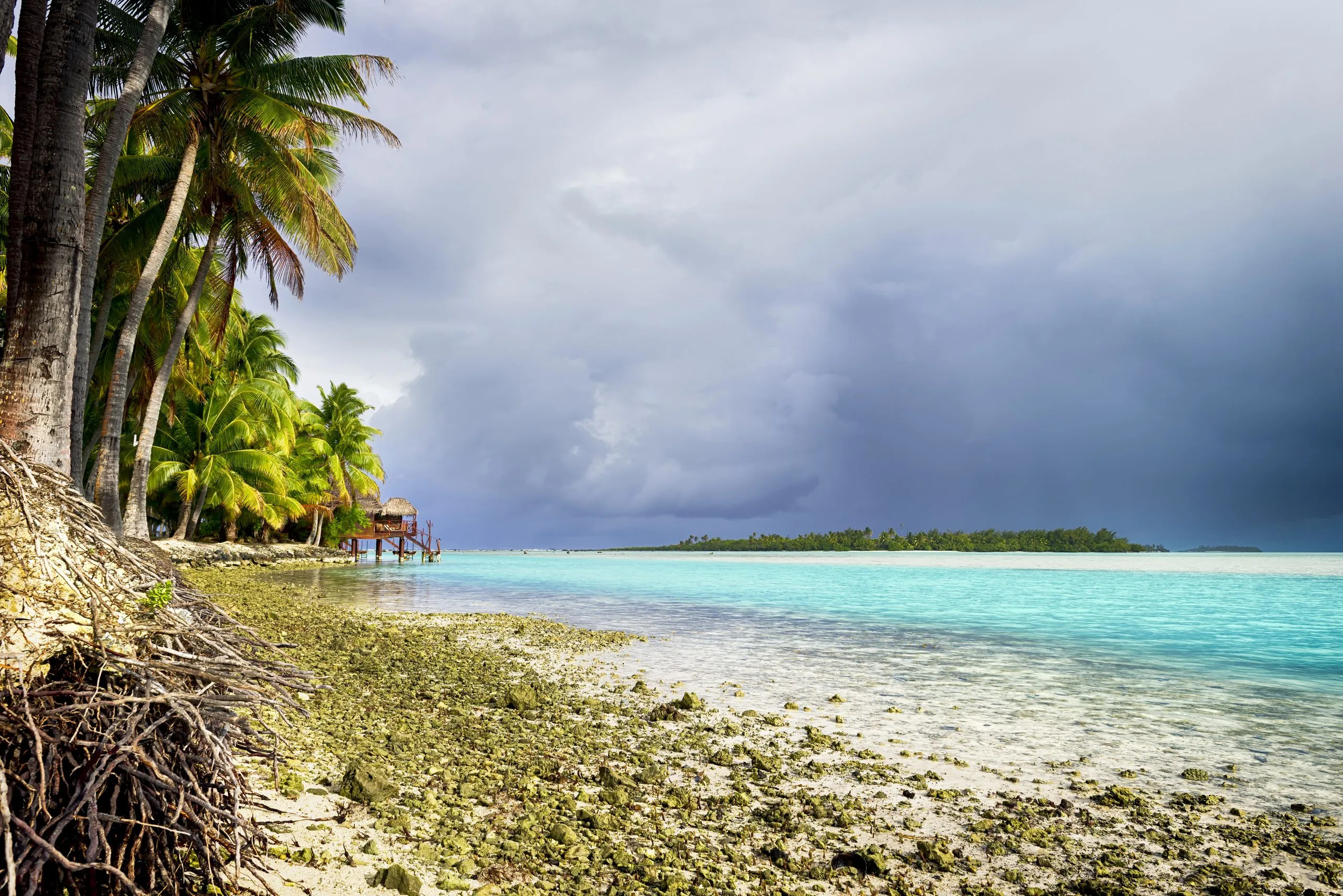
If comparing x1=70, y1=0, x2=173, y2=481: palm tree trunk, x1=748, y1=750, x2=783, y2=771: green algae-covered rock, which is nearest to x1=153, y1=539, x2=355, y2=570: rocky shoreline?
x1=70, y1=0, x2=173, y2=481: palm tree trunk

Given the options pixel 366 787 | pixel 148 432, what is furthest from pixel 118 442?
pixel 366 787

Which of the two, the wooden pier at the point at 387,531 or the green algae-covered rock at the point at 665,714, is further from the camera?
the wooden pier at the point at 387,531

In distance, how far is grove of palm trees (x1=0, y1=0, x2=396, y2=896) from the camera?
232 cm

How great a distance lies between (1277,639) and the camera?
14.6 meters

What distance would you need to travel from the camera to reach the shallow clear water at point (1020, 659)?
20.0ft

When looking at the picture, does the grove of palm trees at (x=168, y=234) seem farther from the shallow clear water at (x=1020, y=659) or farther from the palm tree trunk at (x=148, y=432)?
the shallow clear water at (x=1020, y=659)

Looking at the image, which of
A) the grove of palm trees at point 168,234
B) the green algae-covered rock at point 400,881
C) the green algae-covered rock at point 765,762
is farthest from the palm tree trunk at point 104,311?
the green algae-covered rock at point 765,762

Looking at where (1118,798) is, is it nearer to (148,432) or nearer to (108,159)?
(108,159)

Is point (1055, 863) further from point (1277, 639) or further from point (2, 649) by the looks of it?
point (1277, 639)

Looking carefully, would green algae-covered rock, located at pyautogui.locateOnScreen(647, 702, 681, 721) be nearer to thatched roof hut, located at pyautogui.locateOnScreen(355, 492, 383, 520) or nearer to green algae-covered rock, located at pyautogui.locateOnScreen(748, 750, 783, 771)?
green algae-covered rock, located at pyautogui.locateOnScreen(748, 750, 783, 771)

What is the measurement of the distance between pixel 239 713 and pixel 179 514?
37.6 m

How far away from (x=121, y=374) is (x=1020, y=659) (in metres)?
17.8

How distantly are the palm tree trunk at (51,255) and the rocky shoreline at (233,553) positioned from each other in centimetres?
1773

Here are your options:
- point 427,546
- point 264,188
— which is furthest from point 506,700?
point 427,546
